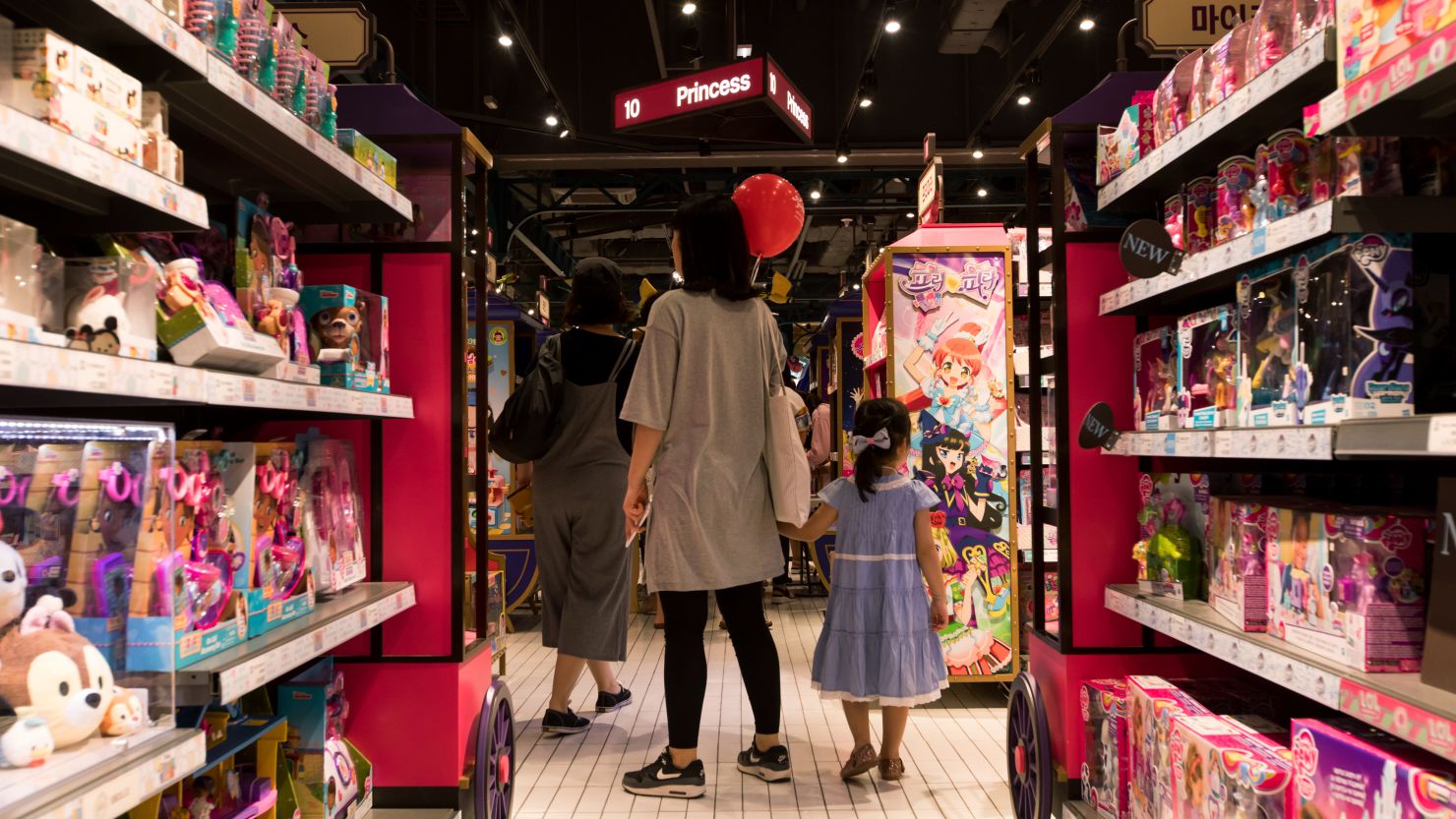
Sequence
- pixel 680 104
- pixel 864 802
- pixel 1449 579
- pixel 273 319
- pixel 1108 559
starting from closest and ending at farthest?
pixel 1449 579 → pixel 273 319 → pixel 1108 559 → pixel 864 802 → pixel 680 104

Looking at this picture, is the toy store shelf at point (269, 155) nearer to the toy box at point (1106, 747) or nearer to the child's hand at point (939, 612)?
the child's hand at point (939, 612)

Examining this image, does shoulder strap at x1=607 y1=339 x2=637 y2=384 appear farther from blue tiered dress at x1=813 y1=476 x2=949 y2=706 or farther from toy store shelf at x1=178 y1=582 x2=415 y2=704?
toy store shelf at x1=178 y1=582 x2=415 y2=704

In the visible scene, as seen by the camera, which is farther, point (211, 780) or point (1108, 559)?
point (1108, 559)

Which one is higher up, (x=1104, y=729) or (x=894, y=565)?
(x=894, y=565)

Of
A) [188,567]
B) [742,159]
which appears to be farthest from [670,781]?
[742,159]

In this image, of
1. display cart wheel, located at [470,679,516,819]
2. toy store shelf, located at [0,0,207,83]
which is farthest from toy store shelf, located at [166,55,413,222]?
display cart wheel, located at [470,679,516,819]

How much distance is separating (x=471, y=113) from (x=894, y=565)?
6.33m

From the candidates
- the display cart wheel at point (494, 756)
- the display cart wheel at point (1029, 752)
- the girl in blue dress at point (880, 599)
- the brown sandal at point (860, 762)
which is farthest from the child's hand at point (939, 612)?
the display cart wheel at point (494, 756)

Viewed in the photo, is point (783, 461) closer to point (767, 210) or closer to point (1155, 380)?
point (767, 210)

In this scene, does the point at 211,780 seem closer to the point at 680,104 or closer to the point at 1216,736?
the point at 1216,736

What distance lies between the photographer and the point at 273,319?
2104 mm

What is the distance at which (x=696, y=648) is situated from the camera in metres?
3.18

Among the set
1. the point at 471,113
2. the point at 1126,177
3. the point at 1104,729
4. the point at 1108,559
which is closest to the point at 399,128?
the point at 1126,177

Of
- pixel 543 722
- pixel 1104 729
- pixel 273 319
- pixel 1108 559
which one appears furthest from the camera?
pixel 543 722
